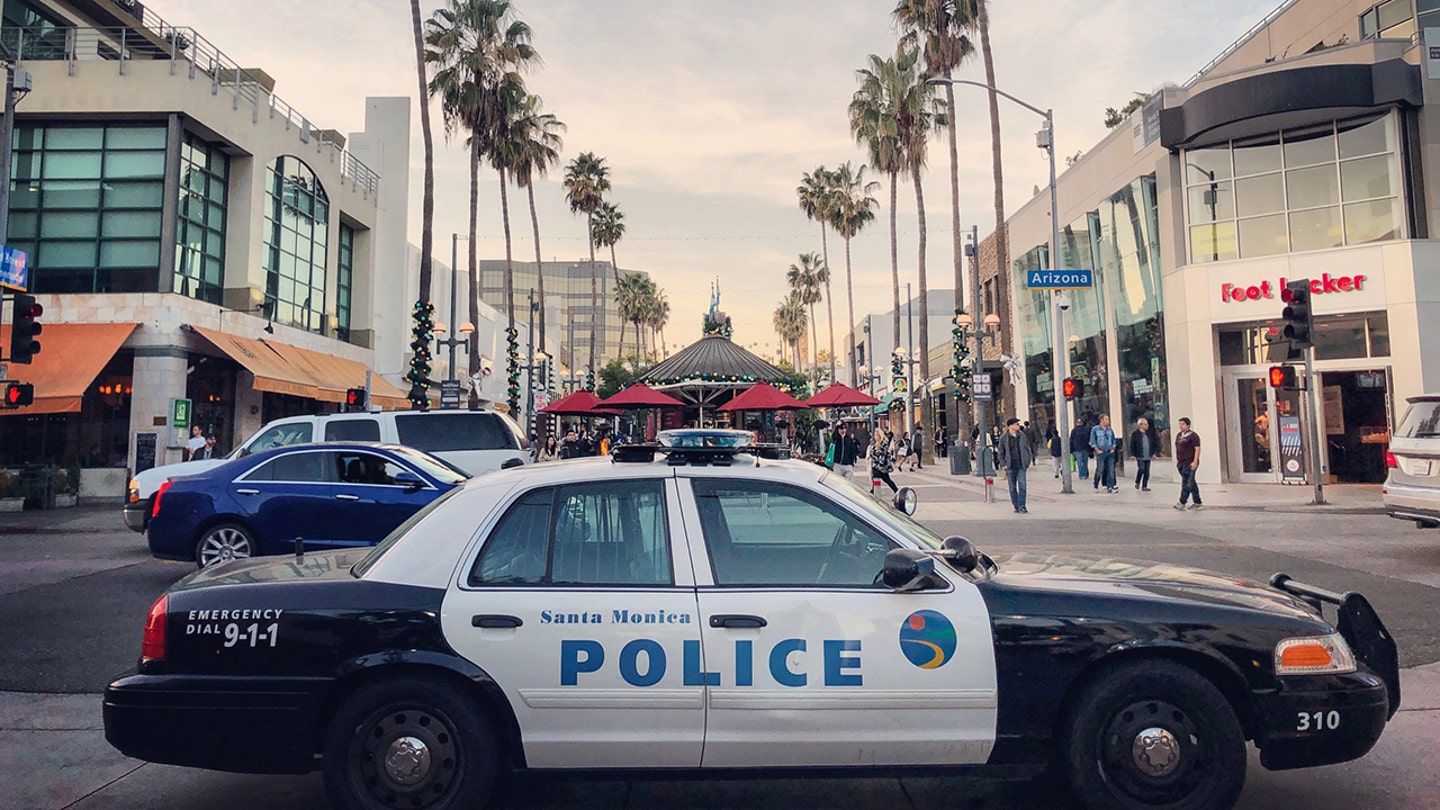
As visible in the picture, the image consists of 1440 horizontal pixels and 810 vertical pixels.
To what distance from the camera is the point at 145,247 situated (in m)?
24.4

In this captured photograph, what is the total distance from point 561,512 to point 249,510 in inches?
298

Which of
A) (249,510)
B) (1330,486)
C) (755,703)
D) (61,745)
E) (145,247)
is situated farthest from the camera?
(145,247)

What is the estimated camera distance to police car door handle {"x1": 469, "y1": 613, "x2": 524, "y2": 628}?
344 cm

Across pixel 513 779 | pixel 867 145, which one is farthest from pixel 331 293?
pixel 513 779

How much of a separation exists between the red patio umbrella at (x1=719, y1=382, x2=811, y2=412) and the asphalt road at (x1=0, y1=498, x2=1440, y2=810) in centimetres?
467

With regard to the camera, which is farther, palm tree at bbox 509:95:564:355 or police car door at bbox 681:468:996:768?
palm tree at bbox 509:95:564:355

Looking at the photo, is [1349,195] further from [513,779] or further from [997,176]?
[513,779]

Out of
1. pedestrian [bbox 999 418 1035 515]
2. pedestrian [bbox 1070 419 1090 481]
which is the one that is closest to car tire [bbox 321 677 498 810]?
pedestrian [bbox 999 418 1035 515]

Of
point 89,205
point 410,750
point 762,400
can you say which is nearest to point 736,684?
point 410,750

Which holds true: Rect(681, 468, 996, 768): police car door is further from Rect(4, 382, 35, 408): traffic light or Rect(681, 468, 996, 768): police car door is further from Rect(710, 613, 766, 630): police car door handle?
Rect(4, 382, 35, 408): traffic light

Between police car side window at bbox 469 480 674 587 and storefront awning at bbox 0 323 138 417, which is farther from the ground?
storefront awning at bbox 0 323 138 417

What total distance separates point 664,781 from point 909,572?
136cm

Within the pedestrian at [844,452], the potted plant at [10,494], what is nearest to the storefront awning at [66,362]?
the potted plant at [10,494]

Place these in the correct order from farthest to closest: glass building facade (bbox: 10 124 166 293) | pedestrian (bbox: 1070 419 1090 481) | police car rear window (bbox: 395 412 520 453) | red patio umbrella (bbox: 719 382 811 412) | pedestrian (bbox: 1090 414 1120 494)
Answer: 1. pedestrian (bbox: 1070 419 1090 481)
2. glass building facade (bbox: 10 124 166 293)
3. pedestrian (bbox: 1090 414 1120 494)
4. red patio umbrella (bbox: 719 382 811 412)
5. police car rear window (bbox: 395 412 520 453)
